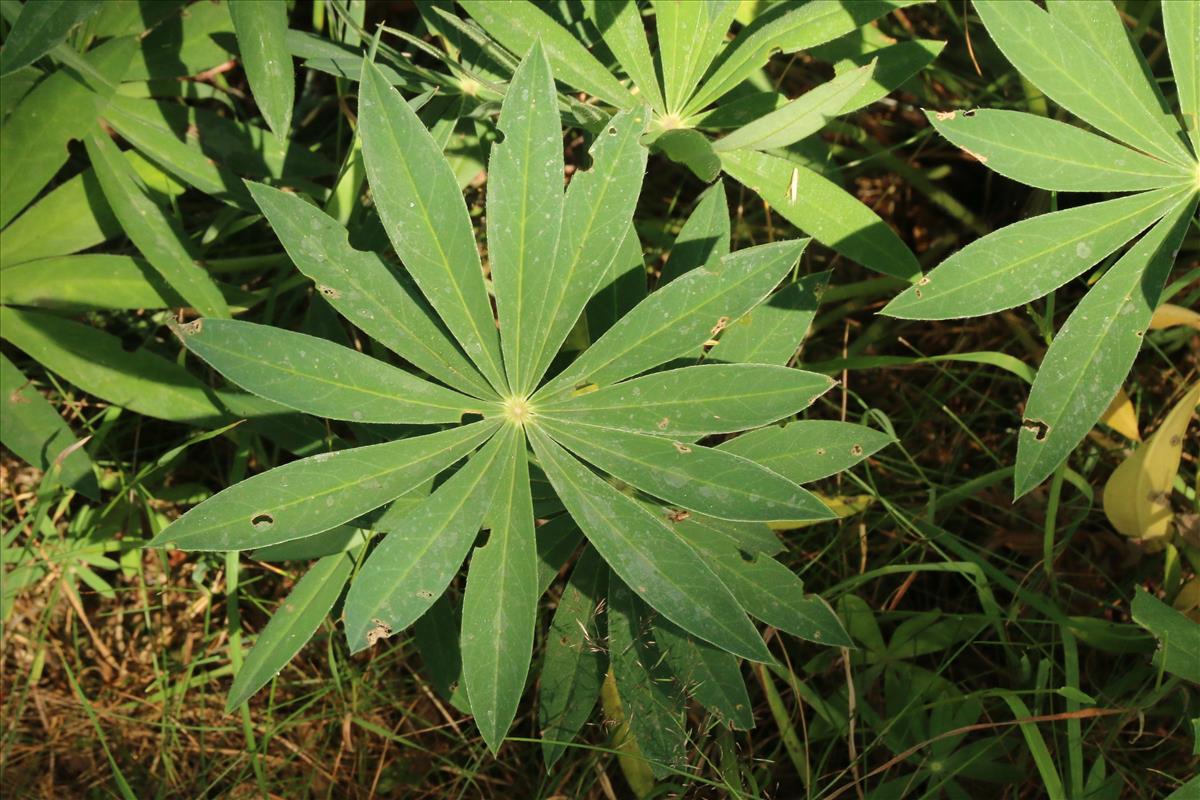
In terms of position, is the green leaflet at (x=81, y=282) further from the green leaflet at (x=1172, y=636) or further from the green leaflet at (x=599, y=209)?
the green leaflet at (x=1172, y=636)

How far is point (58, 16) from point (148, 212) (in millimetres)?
440

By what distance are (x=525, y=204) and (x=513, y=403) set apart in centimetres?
35

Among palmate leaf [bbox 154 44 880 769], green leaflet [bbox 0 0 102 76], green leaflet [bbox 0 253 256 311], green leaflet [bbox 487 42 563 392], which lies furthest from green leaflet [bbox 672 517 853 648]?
green leaflet [bbox 0 0 102 76]

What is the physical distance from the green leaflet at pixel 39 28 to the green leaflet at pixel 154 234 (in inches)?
12.8

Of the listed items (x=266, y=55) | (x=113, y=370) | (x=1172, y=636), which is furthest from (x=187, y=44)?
(x=1172, y=636)

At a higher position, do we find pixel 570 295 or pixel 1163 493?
pixel 570 295

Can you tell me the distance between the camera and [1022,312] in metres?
2.56

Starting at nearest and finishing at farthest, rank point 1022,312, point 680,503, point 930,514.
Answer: point 680,503 < point 930,514 < point 1022,312

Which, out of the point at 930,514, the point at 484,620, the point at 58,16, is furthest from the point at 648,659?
the point at 58,16

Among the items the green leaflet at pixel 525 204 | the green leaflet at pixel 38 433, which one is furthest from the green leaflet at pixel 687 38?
the green leaflet at pixel 38 433

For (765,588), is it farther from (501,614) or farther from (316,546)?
(316,546)

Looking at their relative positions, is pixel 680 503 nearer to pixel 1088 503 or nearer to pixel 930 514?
pixel 930 514

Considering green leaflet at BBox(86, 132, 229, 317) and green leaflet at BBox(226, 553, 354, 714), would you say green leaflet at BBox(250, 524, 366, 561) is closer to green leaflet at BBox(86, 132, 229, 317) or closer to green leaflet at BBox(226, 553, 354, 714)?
green leaflet at BBox(226, 553, 354, 714)

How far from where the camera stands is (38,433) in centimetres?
229
